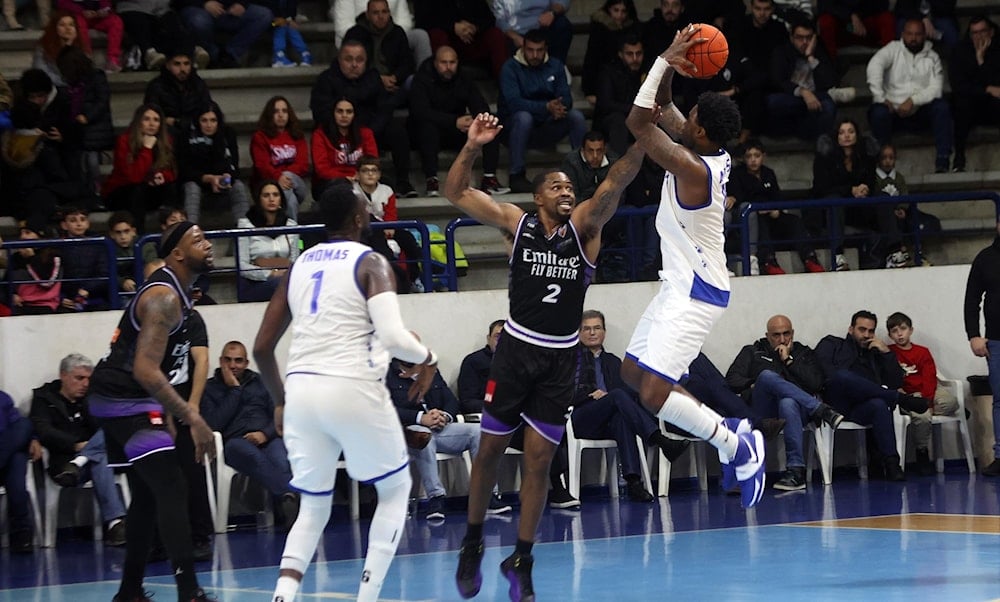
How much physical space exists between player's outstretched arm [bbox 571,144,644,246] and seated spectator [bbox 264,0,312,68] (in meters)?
8.83

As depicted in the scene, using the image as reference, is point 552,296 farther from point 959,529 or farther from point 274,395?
point 959,529

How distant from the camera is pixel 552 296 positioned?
24.3ft

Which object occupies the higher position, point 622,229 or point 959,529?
point 622,229

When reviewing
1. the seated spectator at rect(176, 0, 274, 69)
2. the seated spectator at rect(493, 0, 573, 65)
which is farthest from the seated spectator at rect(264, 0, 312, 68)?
the seated spectator at rect(493, 0, 573, 65)

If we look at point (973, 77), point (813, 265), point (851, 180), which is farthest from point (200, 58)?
point (973, 77)

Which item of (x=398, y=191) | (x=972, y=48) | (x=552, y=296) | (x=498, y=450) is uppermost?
(x=972, y=48)

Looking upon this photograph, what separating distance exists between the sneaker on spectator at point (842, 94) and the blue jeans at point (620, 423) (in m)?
5.47

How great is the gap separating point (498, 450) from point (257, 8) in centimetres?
914

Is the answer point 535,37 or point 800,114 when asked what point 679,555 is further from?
point 800,114

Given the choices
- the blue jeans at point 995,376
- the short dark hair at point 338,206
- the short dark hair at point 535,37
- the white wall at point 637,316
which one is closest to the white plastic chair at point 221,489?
the white wall at point 637,316

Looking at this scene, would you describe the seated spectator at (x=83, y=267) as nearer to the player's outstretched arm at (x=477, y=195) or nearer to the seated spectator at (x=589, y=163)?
the seated spectator at (x=589, y=163)

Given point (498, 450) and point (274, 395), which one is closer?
point (274, 395)

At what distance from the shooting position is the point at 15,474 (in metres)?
11.2

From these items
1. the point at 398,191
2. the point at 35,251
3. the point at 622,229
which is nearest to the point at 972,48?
the point at 622,229
